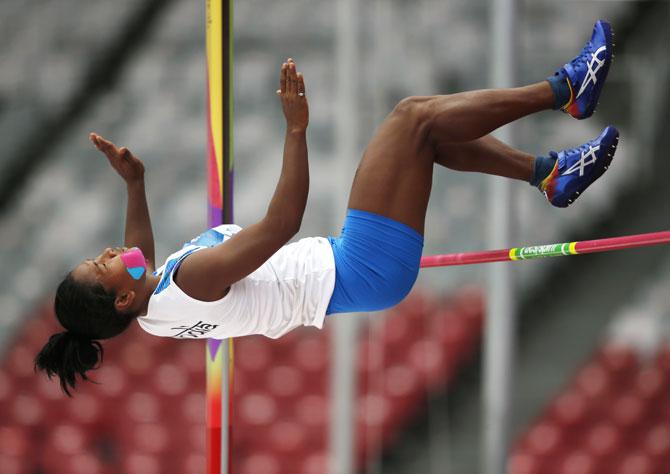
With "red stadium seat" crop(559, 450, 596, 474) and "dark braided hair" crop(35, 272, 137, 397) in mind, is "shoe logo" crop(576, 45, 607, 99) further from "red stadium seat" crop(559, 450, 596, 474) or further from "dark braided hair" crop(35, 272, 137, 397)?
"red stadium seat" crop(559, 450, 596, 474)

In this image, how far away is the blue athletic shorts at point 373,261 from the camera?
246cm

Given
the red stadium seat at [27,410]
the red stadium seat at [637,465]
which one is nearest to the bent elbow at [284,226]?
the red stadium seat at [637,465]

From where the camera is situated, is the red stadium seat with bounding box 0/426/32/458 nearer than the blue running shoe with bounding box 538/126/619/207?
No

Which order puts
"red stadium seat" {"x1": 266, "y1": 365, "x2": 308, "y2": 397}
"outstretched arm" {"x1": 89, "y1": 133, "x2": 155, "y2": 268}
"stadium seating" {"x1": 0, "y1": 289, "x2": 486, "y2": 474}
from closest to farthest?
1. "outstretched arm" {"x1": 89, "y1": 133, "x2": 155, "y2": 268}
2. "stadium seating" {"x1": 0, "y1": 289, "x2": 486, "y2": 474}
3. "red stadium seat" {"x1": 266, "y1": 365, "x2": 308, "y2": 397}

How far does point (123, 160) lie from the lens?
9.14ft

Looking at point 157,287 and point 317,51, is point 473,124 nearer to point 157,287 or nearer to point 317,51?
point 157,287

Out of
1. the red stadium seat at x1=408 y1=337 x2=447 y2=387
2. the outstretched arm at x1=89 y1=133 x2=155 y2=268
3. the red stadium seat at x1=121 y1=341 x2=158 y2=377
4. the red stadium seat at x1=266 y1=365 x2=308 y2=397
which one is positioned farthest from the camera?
the red stadium seat at x1=121 y1=341 x2=158 y2=377

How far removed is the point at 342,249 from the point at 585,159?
0.65 meters

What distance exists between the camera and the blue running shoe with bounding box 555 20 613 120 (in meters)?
2.40

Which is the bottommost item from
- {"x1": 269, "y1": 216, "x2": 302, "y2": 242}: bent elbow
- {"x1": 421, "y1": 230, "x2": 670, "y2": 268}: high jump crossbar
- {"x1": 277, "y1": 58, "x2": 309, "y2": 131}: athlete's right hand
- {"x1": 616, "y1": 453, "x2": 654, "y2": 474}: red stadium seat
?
{"x1": 616, "y1": 453, "x2": 654, "y2": 474}: red stadium seat

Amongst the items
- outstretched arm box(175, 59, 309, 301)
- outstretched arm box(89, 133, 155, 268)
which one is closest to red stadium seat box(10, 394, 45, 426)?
outstretched arm box(89, 133, 155, 268)

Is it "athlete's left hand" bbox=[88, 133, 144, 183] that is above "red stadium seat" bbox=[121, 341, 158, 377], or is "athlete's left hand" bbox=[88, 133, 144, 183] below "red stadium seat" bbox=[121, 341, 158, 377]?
above

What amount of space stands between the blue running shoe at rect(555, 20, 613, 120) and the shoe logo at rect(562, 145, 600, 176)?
0.33 ft

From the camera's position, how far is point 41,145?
7.43m
